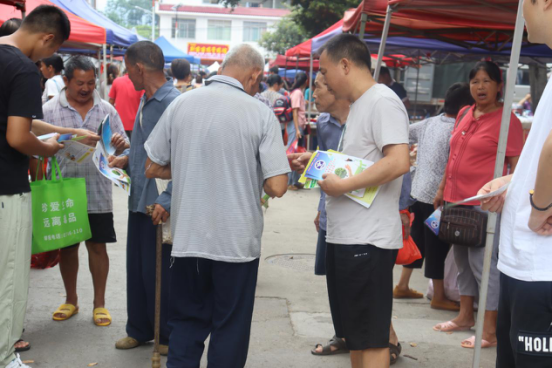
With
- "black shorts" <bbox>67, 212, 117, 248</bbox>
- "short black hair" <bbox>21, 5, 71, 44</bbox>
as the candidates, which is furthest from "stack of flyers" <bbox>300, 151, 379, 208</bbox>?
"black shorts" <bbox>67, 212, 117, 248</bbox>

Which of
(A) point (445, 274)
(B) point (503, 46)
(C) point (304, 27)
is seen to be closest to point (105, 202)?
(A) point (445, 274)

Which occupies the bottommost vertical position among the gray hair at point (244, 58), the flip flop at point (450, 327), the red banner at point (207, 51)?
the flip flop at point (450, 327)

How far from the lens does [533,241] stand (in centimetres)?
219

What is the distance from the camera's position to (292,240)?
8273mm

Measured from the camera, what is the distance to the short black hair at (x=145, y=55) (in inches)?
159

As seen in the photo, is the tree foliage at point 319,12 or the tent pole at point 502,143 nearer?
the tent pole at point 502,143

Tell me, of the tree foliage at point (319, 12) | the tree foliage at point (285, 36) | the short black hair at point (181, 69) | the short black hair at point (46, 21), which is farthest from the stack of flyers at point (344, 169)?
the tree foliage at point (285, 36)

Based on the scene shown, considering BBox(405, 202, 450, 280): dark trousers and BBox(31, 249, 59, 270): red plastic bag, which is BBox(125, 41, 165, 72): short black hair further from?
BBox(405, 202, 450, 280): dark trousers

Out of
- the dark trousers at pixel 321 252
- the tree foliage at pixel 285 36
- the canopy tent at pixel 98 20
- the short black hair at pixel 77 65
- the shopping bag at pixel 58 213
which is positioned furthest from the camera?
the tree foliage at pixel 285 36

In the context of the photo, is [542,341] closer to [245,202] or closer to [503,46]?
[245,202]

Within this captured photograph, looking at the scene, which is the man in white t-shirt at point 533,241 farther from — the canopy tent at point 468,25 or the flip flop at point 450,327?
the flip flop at point 450,327

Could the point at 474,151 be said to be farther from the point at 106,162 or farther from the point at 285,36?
the point at 285,36

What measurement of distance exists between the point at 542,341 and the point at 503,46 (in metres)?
6.25

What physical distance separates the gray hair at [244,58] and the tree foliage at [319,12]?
1839 centimetres
